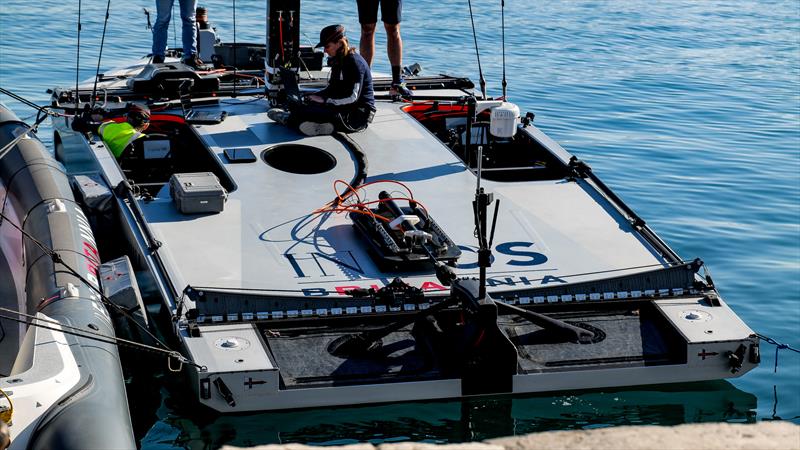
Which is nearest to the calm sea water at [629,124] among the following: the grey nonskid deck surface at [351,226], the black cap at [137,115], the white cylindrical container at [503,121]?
the grey nonskid deck surface at [351,226]

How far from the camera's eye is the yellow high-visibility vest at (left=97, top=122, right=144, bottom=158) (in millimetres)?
9047

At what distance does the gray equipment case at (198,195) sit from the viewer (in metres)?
7.68

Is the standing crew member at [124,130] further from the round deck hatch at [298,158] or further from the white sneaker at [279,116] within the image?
the round deck hatch at [298,158]

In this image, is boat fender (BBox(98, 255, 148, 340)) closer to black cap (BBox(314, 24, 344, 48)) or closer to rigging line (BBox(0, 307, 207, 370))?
rigging line (BBox(0, 307, 207, 370))

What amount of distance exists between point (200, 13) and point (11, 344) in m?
6.64

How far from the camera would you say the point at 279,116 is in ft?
30.9

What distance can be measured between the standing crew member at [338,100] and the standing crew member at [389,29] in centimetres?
127

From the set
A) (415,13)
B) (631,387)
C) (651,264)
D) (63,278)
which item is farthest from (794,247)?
(415,13)

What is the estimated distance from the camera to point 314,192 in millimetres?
8266

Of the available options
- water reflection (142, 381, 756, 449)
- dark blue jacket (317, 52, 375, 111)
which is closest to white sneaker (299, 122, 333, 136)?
dark blue jacket (317, 52, 375, 111)

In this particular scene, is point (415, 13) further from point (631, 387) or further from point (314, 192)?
point (631, 387)

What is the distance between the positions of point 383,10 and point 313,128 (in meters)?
1.77

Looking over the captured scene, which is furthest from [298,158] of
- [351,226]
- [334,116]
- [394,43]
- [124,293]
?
[124,293]

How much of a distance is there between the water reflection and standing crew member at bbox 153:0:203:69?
238 inches
